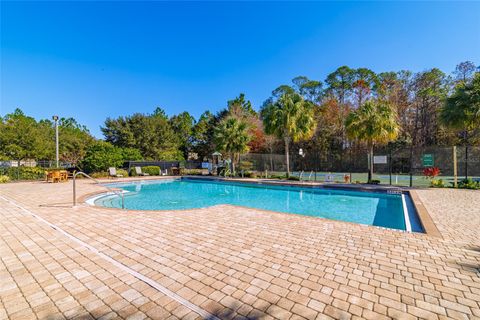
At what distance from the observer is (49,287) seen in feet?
7.80

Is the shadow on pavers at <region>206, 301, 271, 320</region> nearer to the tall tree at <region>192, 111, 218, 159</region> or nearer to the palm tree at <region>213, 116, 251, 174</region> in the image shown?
the palm tree at <region>213, 116, 251, 174</region>

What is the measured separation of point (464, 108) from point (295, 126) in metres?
8.03

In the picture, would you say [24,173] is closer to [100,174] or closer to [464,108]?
[100,174]

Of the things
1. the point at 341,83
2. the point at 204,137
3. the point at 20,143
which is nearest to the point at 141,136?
the point at 204,137

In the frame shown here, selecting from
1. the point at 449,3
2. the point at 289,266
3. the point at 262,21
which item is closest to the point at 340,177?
the point at 449,3

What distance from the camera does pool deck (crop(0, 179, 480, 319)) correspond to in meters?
2.03

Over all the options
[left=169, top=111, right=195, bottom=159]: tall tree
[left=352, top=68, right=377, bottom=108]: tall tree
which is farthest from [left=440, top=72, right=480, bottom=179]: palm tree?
[left=169, top=111, right=195, bottom=159]: tall tree

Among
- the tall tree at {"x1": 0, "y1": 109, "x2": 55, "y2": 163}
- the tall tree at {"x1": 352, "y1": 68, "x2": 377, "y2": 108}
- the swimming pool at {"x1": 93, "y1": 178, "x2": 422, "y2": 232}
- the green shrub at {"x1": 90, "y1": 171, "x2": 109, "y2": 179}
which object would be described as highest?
the tall tree at {"x1": 352, "y1": 68, "x2": 377, "y2": 108}

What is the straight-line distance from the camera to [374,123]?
12.2 metres

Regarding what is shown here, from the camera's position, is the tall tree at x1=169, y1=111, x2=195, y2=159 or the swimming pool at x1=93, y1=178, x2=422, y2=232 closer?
the swimming pool at x1=93, y1=178, x2=422, y2=232

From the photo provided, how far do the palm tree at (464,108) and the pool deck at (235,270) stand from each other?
867 cm

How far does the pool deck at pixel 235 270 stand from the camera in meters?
2.03

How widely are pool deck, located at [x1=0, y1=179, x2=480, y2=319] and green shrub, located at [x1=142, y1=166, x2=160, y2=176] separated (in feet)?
49.5

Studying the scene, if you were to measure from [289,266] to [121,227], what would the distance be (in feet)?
11.3
